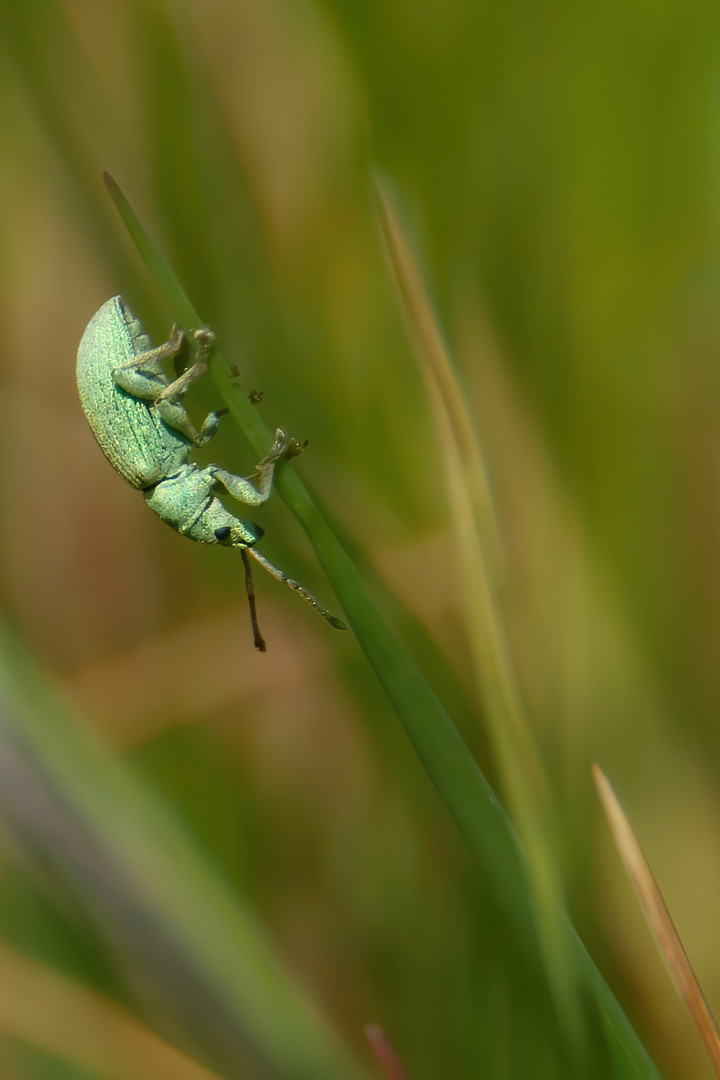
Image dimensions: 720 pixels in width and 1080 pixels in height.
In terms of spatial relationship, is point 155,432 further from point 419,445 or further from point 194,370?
point 419,445

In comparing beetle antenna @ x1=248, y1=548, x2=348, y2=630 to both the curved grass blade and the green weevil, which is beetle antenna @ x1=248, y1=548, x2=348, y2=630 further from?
the curved grass blade

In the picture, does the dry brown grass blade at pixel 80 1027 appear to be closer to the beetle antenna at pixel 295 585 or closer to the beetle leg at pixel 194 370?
the beetle antenna at pixel 295 585

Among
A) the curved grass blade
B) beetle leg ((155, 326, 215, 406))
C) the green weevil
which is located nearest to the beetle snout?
the green weevil

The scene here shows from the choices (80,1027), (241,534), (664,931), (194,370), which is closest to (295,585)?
(241,534)

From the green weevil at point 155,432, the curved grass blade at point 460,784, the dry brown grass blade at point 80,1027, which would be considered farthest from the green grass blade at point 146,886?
the curved grass blade at point 460,784

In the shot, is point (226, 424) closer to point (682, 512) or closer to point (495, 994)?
point (682, 512)

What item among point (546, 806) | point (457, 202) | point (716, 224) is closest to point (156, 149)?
point (457, 202)
